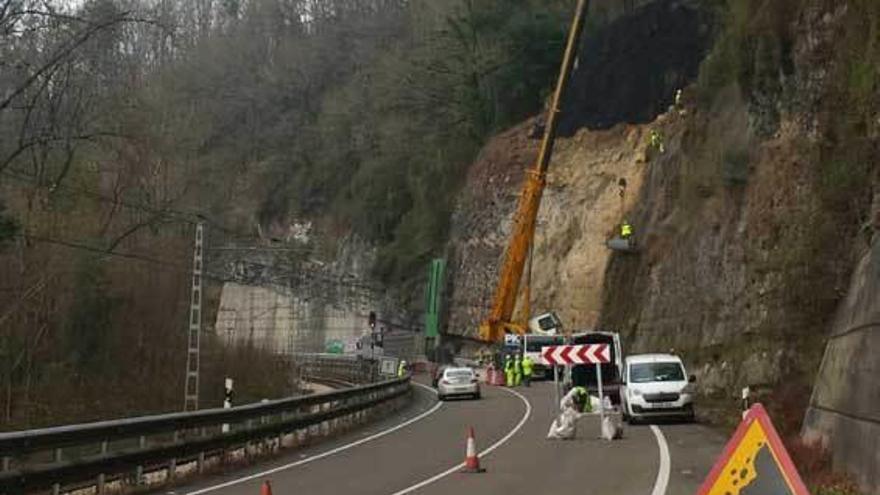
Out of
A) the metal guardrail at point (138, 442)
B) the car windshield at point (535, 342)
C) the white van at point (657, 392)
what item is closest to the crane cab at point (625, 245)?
the car windshield at point (535, 342)

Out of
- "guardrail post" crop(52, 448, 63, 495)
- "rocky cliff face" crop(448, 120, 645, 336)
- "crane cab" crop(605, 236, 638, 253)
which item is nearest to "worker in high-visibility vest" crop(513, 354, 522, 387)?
"crane cab" crop(605, 236, 638, 253)

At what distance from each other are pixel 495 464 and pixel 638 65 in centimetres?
5393

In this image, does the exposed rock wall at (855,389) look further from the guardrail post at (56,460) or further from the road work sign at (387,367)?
the road work sign at (387,367)

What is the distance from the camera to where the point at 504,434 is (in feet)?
89.1

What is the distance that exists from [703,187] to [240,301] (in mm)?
66098

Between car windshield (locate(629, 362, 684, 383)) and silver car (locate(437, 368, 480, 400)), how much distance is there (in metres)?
15.3

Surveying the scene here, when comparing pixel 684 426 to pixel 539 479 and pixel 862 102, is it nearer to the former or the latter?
pixel 862 102

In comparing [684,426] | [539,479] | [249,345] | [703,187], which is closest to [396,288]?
[249,345]

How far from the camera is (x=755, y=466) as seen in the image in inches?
263

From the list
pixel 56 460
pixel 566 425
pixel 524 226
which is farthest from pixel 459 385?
pixel 56 460

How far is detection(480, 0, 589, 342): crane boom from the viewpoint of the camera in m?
56.7

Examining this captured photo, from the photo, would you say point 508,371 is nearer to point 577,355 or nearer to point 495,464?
point 577,355

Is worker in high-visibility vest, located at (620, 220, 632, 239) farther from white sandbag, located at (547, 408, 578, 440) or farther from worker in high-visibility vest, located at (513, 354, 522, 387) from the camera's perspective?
white sandbag, located at (547, 408, 578, 440)

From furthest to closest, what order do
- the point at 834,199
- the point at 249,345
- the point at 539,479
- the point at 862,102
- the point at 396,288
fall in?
the point at 396,288 < the point at 249,345 < the point at 834,199 < the point at 862,102 < the point at 539,479
